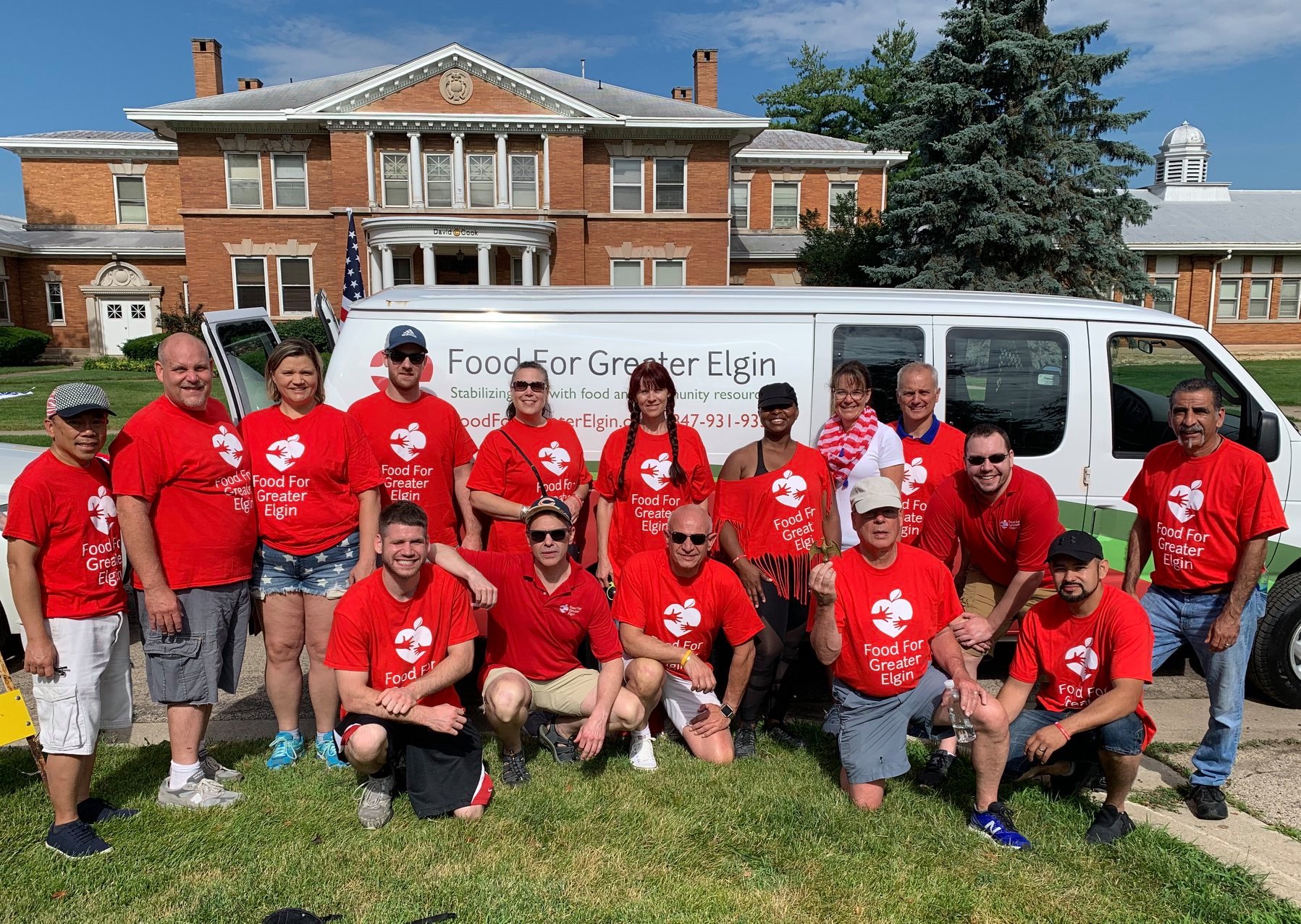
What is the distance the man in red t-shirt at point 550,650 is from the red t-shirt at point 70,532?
1.42m

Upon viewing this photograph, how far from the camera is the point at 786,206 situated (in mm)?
29906

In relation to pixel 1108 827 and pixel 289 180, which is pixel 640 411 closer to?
pixel 1108 827

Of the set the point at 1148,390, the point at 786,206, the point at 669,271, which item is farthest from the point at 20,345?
the point at 1148,390

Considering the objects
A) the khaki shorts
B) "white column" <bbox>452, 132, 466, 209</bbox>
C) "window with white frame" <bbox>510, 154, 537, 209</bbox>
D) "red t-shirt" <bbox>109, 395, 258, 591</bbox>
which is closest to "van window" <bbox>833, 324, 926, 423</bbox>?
the khaki shorts

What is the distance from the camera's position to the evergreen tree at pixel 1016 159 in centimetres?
1761

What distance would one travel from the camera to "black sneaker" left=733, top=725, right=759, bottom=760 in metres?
4.15

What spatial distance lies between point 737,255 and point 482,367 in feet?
79.5

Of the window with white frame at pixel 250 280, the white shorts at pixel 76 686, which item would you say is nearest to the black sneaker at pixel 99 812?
the white shorts at pixel 76 686

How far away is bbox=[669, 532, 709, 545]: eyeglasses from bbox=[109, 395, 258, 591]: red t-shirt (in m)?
1.83

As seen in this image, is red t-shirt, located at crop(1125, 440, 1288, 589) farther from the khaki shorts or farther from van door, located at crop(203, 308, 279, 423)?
van door, located at crop(203, 308, 279, 423)

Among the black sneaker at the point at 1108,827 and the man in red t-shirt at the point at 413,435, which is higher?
the man in red t-shirt at the point at 413,435

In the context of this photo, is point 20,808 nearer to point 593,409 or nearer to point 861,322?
point 593,409

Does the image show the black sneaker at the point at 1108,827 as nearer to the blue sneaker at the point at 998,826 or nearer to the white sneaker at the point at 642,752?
the blue sneaker at the point at 998,826

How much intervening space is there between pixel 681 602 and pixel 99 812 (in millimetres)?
2547
